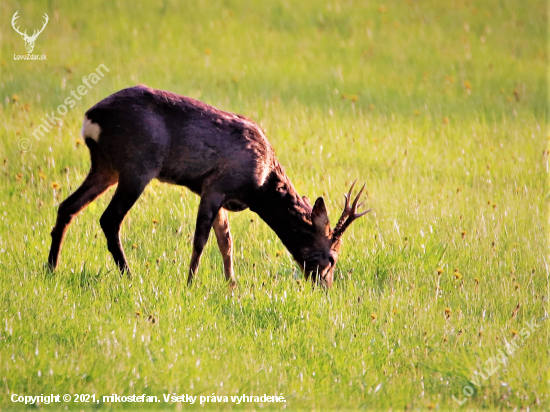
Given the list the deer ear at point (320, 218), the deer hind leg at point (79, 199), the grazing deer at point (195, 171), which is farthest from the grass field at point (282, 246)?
the deer ear at point (320, 218)

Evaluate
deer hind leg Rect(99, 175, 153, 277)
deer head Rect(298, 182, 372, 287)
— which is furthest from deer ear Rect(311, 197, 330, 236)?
deer hind leg Rect(99, 175, 153, 277)

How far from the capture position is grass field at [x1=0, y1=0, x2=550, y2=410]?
17.2ft

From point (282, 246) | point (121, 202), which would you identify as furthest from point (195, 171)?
point (282, 246)

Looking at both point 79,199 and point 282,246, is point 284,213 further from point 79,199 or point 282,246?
point 79,199

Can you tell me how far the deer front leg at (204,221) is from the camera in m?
6.53

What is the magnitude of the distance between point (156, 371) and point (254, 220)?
3.38m

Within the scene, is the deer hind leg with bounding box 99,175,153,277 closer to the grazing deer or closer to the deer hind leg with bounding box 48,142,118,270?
the grazing deer

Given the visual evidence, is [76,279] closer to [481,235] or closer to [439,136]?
[481,235]

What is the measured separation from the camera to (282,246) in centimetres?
772

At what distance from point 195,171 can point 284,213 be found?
919 mm

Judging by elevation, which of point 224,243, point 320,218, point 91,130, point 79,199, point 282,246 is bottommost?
point 282,246

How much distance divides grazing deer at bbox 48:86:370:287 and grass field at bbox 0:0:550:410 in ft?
1.32

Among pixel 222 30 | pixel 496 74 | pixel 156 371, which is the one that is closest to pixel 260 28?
pixel 222 30

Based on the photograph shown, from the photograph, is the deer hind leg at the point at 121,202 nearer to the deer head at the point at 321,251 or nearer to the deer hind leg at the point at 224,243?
the deer hind leg at the point at 224,243
